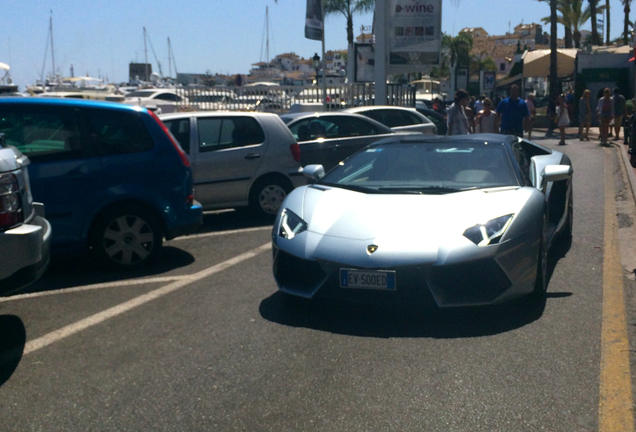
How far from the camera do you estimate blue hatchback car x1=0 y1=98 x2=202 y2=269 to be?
22.1 feet

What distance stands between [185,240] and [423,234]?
4405 millimetres

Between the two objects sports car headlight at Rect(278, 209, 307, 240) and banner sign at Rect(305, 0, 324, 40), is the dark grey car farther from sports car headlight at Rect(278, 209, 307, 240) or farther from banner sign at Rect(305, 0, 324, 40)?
banner sign at Rect(305, 0, 324, 40)

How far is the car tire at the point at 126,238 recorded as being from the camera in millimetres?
7008

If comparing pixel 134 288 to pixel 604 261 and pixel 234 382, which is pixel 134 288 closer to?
pixel 234 382

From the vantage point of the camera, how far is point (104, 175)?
696cm

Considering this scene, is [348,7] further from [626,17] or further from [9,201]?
[9,201]

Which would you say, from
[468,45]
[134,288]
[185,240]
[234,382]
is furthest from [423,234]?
[468,45]

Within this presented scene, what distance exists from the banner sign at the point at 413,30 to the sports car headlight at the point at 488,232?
20.5 metres

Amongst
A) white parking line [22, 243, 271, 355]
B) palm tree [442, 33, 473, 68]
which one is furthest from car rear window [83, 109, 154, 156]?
palm tree [442, 33, 473, 68]

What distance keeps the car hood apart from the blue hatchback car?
1917 millimetres

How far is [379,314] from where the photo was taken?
5.36 metres

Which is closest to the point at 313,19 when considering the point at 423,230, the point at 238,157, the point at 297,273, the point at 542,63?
the point at 542,63

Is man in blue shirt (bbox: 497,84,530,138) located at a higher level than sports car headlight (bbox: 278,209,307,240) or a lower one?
higher

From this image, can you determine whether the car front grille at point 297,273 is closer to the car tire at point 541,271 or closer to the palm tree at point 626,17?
the car tire at point 541,271
